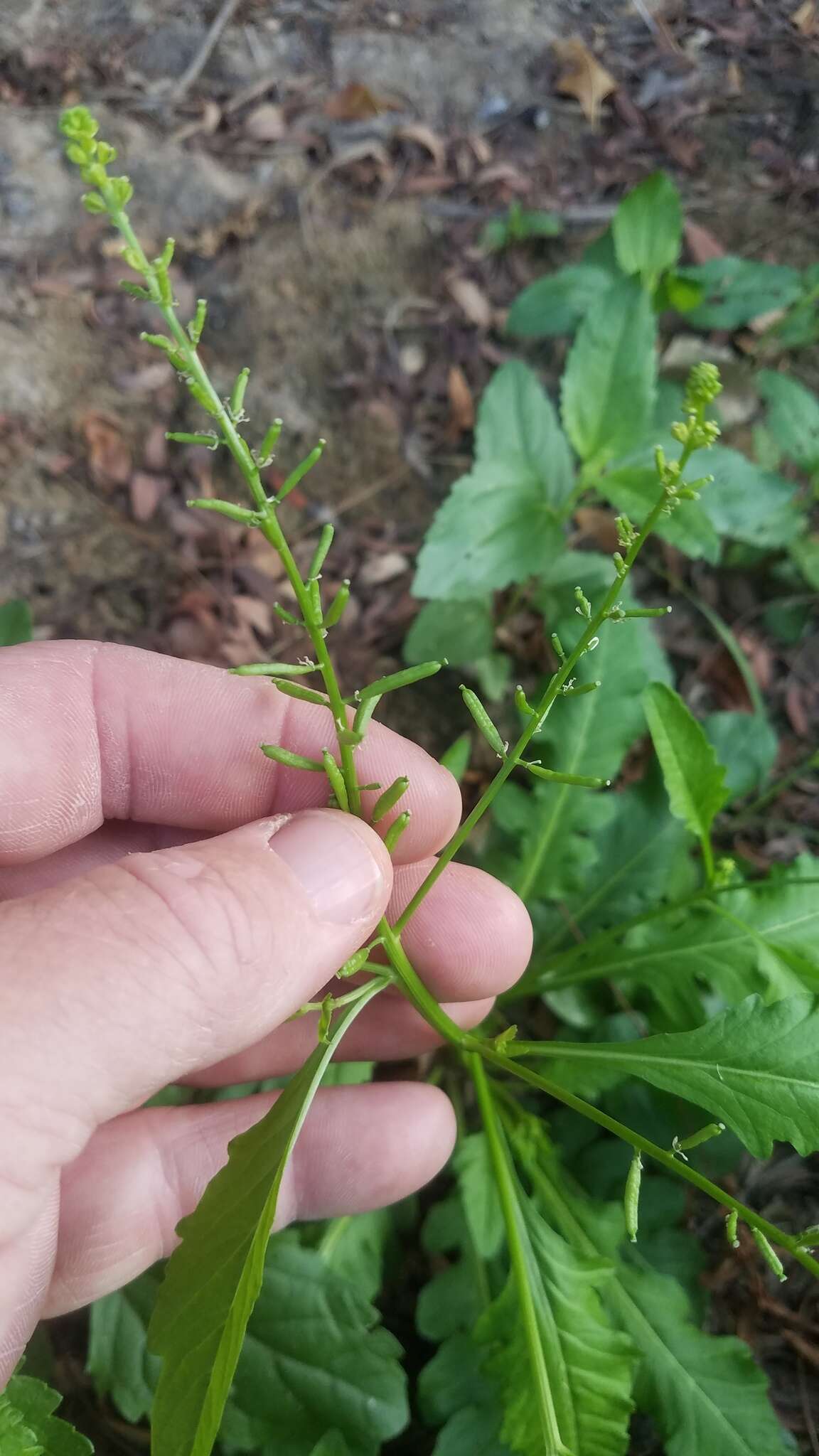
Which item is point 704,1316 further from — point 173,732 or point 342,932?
point 173,732

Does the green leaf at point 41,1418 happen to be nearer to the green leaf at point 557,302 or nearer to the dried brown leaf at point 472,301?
the green leaf at point 557,302

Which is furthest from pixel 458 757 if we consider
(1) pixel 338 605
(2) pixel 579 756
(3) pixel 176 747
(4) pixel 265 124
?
(4) pixel 265 124

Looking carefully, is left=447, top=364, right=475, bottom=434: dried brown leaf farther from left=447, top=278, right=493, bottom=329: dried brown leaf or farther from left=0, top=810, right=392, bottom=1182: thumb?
left=0, top=810, right=392, bottom=1182: thumb

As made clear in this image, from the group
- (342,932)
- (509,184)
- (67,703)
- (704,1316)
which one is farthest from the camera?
(509,184)

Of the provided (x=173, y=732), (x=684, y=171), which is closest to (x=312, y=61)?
(x=684, y=171)

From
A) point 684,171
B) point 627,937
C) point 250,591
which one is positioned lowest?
point 627,937

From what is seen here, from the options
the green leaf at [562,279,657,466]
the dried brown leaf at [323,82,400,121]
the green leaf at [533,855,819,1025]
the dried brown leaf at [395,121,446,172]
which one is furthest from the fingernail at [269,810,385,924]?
the dried brown leaf at [323,82,400,121]
